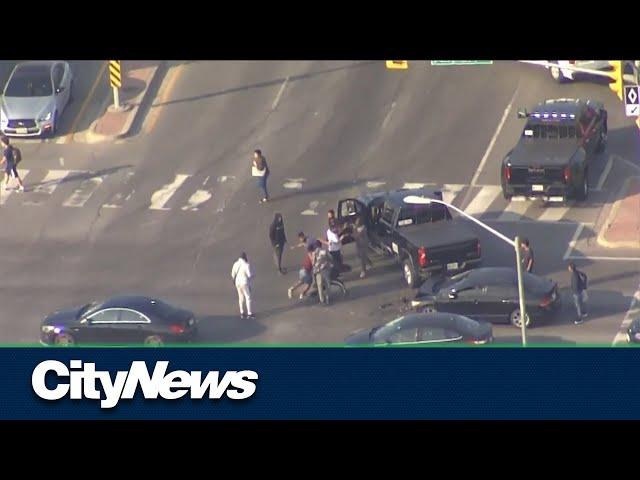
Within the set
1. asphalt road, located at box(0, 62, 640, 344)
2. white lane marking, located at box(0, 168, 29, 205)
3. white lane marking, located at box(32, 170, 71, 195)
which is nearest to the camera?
asphalt road, located at box(0, 62, 640, 344)

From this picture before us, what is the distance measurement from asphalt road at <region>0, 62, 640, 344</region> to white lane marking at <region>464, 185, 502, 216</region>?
0.14 m

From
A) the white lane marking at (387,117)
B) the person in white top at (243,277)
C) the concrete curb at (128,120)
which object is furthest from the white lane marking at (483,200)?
the concrete curb at (128,120)

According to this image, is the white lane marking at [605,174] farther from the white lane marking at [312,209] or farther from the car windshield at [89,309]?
the car windshield at [89,309]

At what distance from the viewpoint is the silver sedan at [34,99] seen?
63906 mm

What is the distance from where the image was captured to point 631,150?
6172cm

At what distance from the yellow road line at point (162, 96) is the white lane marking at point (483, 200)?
10.2 m

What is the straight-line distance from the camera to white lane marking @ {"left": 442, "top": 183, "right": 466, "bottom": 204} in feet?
196

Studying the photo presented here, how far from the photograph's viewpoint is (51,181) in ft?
204

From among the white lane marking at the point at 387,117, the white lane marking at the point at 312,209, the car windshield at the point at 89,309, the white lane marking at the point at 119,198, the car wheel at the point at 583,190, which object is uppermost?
the white lane marking at the point at 387,117

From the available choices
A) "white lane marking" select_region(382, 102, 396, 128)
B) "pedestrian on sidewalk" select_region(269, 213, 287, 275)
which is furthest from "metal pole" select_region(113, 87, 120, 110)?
"pedestrian on sidewalk" select_region(269, 213, 287, 275)

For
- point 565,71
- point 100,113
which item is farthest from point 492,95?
point 100,113

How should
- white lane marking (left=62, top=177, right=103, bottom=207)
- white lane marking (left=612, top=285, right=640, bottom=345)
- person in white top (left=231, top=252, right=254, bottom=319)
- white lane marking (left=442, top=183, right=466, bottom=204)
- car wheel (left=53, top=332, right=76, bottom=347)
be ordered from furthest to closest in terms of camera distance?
1. white lane marking (left=62, top=177, right=103, bottom=207)
2. white lane marking (left=442, top=183, right=466, bottom=204)
3. person in white top (left=231, top=252, right=254, bottom=319)
4. car wheel (left=53, top=332, right=76, bottom=347)
5. white lane marking (left=612, top=285, right=640, bottom=345)

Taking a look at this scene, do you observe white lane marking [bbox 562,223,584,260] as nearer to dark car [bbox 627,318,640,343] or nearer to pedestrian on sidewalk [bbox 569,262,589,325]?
pedestrian on sidewalk [bbox 569,262,589,325]


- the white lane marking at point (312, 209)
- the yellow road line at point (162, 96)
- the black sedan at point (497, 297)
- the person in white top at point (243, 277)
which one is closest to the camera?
the black sedan at point (497, 297)
